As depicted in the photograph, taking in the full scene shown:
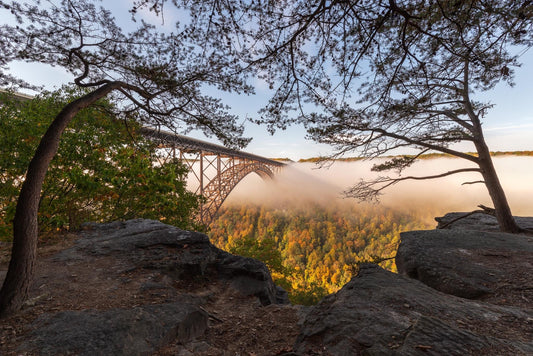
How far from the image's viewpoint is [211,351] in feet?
8.20

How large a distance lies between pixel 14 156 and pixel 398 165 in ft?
36.2

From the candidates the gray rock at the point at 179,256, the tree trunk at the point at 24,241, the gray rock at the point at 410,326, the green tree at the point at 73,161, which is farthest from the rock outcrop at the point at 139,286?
the gray rock at the point at 410,326

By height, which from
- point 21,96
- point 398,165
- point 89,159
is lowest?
point 89,159

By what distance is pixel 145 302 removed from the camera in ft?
10.4

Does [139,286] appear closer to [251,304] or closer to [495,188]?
[251,304]

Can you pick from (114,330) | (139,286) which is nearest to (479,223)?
(139,286)

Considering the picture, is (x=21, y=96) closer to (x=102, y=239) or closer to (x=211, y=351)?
(x=102, y=239)

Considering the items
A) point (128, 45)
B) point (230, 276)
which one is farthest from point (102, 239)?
point (128, 45)

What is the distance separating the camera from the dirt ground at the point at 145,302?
98.7 inches

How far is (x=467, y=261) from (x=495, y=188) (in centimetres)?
388

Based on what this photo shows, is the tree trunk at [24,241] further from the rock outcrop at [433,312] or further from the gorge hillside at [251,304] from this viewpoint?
the rock outcrop at [433,312]

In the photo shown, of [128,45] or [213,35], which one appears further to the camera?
[128,45]

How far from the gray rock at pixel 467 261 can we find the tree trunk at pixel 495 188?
1381mm

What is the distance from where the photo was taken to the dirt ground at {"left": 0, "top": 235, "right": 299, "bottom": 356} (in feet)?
8.22
